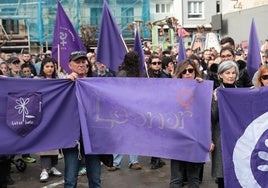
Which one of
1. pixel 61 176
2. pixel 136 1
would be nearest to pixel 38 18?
pixel 136 1

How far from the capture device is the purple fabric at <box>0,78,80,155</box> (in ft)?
15.9

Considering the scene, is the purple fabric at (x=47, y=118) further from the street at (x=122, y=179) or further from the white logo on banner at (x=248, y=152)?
the white logo on banner at (x=248, y=152)

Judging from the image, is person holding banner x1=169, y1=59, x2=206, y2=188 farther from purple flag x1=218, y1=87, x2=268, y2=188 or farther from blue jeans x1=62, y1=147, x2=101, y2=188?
blue jeans x1=62, y1=147, x2=101, y2=188

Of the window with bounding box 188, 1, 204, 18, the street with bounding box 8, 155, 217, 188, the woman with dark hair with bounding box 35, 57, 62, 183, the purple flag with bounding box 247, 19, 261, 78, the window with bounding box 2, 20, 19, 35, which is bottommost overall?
the street with bounding box 8, 155, 217, 188

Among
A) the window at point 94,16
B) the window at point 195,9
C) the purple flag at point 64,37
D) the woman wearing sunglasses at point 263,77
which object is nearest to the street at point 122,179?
the purple flag at point 64,37

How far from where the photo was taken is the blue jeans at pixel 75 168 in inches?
180

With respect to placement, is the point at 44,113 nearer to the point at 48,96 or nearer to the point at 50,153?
the point at 48,96

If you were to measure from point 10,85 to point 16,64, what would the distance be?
3803 millimetres

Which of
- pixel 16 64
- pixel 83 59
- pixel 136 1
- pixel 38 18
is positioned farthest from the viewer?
pixel 136 1

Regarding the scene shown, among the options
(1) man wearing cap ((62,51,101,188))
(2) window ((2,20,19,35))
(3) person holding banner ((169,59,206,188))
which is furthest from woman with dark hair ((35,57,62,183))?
(2) window ((2,20,19,35))

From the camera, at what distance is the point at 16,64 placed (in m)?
8.51

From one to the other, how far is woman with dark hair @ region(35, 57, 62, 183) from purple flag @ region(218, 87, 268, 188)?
284 centimetres

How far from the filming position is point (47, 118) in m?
4.91

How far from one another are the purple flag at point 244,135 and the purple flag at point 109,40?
8.34ft
